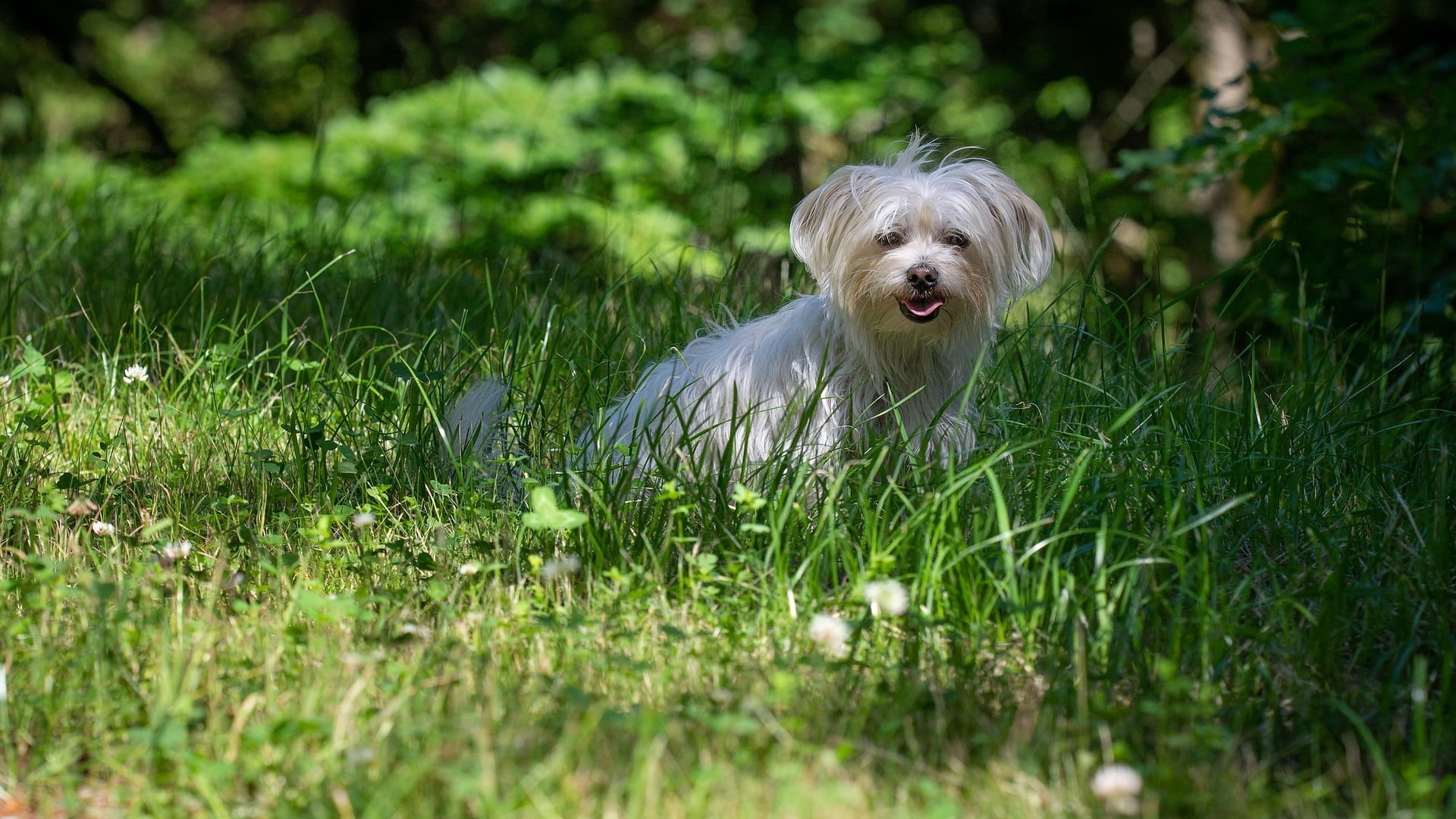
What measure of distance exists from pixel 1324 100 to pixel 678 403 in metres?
2.64

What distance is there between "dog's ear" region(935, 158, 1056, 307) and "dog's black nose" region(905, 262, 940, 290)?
0.23 m

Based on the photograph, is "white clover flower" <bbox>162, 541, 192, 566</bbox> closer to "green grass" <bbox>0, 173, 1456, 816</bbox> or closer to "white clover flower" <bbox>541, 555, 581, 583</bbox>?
"green grass" <bbox>0, 173, 1456, 816</bbox>

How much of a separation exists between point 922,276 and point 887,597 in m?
1.17

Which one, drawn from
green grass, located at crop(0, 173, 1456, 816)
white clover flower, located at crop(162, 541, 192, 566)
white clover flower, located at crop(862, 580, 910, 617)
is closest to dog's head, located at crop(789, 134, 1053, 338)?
green grass, located at crop(0, 173, 1456, 816)

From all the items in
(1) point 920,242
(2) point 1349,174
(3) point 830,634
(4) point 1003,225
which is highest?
(2) point 1349,174

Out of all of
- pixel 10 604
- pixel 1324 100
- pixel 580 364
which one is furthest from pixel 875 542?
pixel 1324 100

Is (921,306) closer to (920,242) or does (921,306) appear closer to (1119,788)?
(920,242)

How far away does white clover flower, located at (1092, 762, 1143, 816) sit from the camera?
6.13 ft

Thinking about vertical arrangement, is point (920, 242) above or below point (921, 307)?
above

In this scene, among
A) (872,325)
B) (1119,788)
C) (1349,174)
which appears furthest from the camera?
(1349,174)

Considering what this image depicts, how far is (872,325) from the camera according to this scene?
3.45 meters

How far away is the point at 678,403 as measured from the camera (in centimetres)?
361

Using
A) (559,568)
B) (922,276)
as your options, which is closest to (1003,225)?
(922,276)

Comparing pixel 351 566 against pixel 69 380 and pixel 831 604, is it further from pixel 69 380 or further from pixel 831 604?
pixel 69 380
